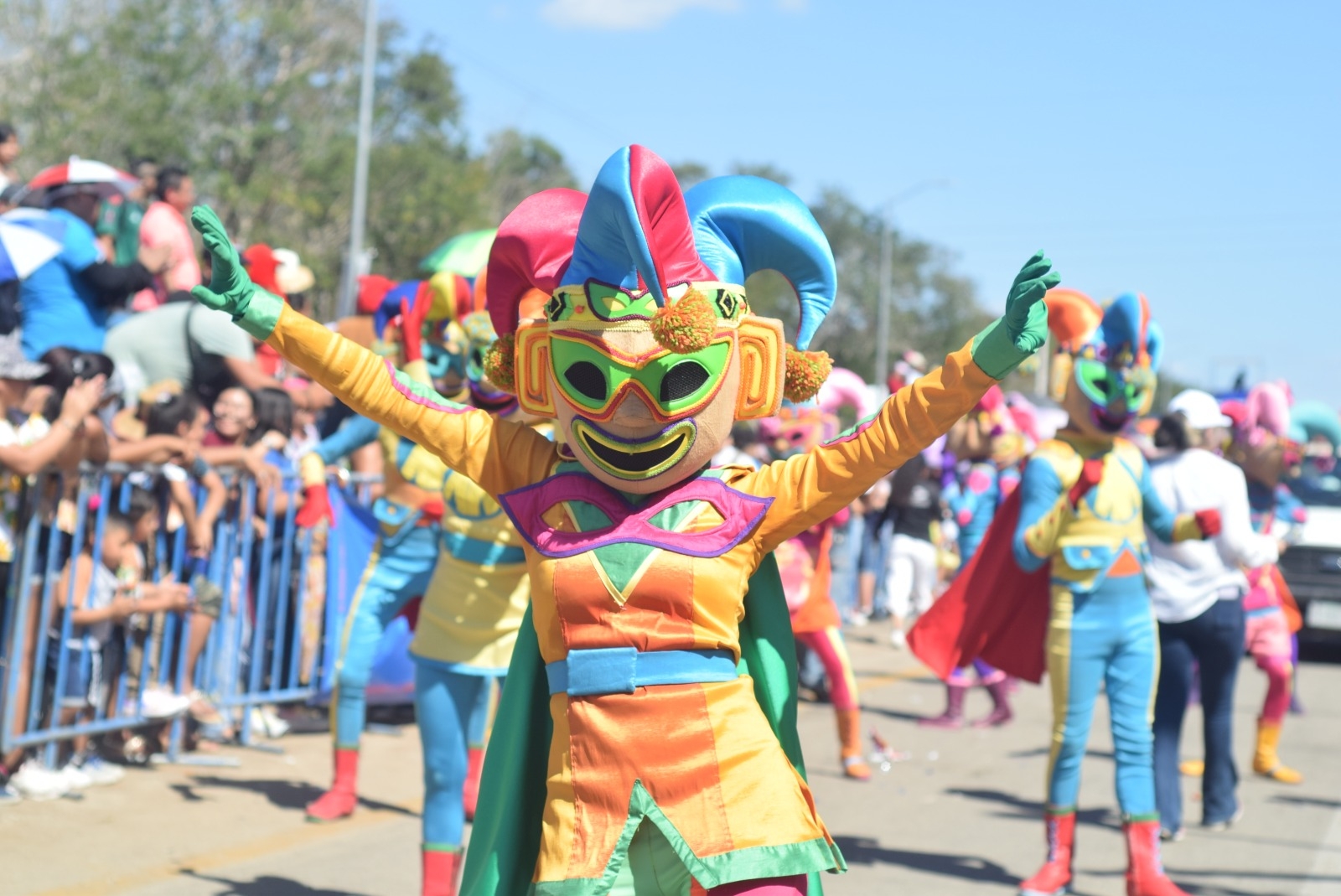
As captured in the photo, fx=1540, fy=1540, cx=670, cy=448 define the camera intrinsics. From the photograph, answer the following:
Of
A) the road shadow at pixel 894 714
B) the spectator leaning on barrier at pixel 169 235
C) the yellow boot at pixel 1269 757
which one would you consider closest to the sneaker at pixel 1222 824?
the yellow boot at pixel 1269 757

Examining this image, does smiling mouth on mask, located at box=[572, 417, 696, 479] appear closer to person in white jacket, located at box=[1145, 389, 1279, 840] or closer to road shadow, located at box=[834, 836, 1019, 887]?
road shadow, located at box=[834, 836, 1019, 887]

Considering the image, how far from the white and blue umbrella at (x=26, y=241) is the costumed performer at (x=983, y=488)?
5427mm

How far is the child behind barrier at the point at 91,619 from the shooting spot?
21.3ft

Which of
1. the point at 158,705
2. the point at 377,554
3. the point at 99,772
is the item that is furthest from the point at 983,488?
the point at 99,772

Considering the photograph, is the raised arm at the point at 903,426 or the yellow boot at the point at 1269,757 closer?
the raised arm at the point at 903,426

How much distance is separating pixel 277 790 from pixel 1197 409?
4.64 m

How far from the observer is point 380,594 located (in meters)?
6.47

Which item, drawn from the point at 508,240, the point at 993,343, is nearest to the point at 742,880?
the point at 993,343

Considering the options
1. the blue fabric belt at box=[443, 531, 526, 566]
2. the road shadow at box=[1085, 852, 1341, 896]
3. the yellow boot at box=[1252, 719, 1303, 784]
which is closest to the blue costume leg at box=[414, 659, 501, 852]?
the blue fabric belt at box=[443, 531, 526, 566]

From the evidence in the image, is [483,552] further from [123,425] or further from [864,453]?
[123,425]

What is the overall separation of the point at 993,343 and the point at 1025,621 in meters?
3.27

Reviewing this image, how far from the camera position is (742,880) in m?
3.32

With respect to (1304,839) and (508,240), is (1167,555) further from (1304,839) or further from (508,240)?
(508,240)

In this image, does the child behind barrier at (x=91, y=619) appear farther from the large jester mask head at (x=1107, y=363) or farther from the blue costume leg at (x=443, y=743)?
the large jester mask head at (x=1107, y=363)
